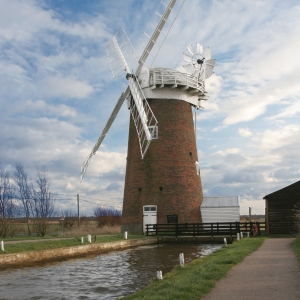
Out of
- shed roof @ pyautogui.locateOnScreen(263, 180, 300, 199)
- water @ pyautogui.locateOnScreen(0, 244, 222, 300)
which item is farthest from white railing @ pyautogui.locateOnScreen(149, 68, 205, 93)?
water @ pyautogui.locateOnScreen(0, 244, 222, 300)

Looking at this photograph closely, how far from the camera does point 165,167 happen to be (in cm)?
2623

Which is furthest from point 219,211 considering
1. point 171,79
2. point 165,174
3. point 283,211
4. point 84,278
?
point 84,278

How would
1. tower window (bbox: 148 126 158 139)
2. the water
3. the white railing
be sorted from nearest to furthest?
the water, tower window (bbox: 148 126 158 139), the white railing

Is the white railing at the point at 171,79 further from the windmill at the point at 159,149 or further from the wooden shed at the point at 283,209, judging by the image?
the wooden shed at the point at 283,209

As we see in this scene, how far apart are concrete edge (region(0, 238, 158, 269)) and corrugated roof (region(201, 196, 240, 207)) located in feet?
20.2

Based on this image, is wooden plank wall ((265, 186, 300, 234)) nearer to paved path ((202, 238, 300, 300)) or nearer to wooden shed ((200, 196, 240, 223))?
wooden shed ((200, 196, 240, 223))

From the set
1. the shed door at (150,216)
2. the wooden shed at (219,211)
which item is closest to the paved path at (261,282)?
the shed door at (150,216)

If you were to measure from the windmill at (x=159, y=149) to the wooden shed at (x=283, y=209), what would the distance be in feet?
15.2

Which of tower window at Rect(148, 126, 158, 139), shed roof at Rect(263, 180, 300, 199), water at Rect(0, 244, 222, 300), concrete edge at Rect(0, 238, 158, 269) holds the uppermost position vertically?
tower window at Rect(148, 126, 158, 139)

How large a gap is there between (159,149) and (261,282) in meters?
18.4

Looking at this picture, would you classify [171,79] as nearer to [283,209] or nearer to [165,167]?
[165,167]

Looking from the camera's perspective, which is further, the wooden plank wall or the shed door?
the shed door

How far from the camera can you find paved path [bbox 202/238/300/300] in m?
7.17

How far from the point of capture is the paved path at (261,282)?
7166 mm
